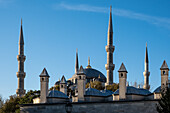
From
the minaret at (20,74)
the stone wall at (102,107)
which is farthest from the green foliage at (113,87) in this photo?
the stone wall at (102,107)

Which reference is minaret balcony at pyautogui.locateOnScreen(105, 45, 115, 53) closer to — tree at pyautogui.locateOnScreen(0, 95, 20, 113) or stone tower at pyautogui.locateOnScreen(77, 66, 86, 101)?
tree at pyautogui.locateOnScreen(0, 95, 20, 113)

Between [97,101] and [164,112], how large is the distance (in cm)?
798

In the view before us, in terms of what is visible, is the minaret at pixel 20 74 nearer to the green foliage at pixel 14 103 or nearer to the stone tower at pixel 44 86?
the green foliage at pixel 14 103

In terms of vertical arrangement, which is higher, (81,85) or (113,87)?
(113,87)

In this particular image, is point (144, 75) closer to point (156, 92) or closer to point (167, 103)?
point (156, 92)

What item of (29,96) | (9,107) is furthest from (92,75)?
(9,107)

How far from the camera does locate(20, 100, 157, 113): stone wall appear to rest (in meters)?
29.6

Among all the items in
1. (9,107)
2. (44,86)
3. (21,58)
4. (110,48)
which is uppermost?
(110,48)

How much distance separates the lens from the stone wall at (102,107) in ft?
97.1

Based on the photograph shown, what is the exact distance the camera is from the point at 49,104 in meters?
32.4

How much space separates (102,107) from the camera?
101ft

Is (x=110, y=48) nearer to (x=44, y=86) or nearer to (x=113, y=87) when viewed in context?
(x=113, y=87)

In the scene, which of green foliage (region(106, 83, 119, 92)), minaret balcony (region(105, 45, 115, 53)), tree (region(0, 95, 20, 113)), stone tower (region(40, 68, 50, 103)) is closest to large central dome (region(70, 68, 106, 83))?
minaret balcony (region(105, 45, 115, 53))

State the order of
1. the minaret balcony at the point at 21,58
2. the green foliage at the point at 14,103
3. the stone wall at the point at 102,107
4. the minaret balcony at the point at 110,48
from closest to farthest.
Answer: the stone wall at the point at 102,107 → the green foliage at the point at 14,103 → the minaret balcony at the point at 110,48 → the minaret balcony at the point at 21,58
